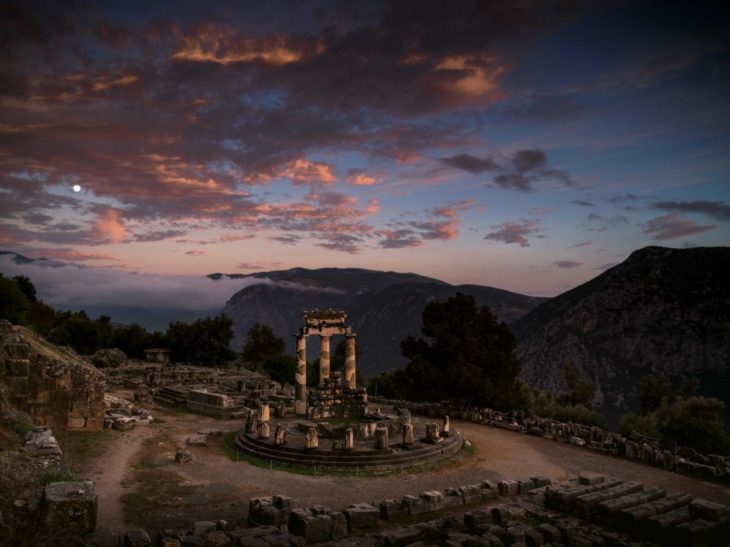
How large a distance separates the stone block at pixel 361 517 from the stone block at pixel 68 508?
6.63m

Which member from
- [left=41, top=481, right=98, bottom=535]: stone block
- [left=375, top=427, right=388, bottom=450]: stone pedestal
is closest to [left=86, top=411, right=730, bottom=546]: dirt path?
[left=41, top=481, right=98, bottom=535]: stone block

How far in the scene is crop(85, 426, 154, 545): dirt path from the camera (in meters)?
14.0

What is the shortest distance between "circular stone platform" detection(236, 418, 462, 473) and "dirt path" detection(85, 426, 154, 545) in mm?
5162

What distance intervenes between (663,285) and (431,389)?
61.3 meters

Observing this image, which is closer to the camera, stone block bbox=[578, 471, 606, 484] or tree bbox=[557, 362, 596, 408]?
stone block bbox=[578, 471, 606, 484]

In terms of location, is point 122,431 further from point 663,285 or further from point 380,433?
point 663,285

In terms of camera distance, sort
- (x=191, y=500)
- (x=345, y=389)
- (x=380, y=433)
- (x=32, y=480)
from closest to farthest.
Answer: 1. (x=32, y=480)
2. (x=191, y=500)
3. (x=380, y=433)
4. (x=345, y=389)

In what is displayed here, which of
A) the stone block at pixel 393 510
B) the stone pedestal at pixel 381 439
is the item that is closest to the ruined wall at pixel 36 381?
the stone pedestal at pixel 381 439

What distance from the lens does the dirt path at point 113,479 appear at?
1403 cm

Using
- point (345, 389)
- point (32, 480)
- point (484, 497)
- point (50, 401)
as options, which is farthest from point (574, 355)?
point (32, 480)

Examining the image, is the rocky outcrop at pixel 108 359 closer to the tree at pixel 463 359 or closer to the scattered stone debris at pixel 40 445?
the tree at pixel 463 359

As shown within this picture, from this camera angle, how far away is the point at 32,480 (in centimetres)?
1328

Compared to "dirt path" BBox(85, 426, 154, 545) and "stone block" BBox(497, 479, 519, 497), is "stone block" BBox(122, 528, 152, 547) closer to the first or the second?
"dirt path" BBox(85, 426, 154, 545)

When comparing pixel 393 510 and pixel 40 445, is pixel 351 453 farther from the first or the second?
pixel 40 445
